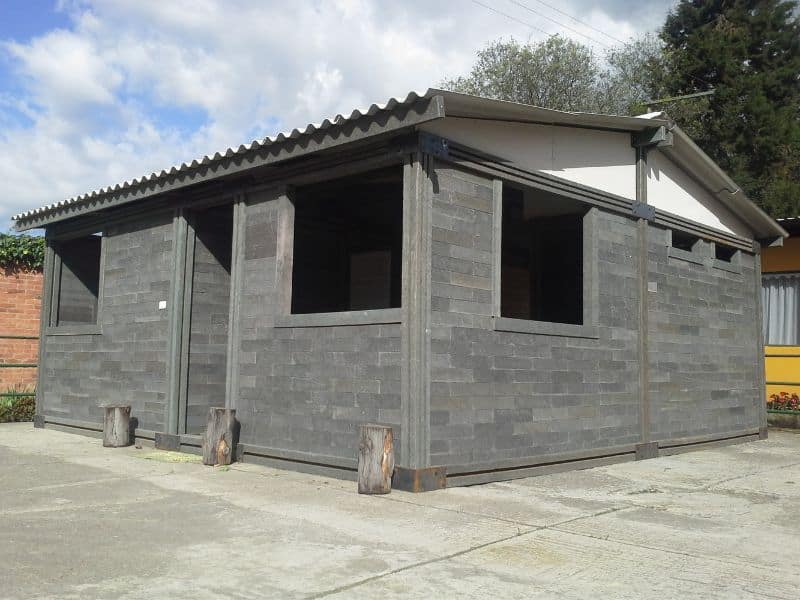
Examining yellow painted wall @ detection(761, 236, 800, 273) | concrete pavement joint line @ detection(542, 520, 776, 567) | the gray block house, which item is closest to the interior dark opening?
the gray block house

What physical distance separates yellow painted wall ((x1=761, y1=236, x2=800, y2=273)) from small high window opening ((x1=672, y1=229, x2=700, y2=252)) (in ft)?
12.9

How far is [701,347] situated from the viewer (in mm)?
11266

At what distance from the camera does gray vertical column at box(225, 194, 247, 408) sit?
29.8 ft

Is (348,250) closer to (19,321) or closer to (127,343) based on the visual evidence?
(127,343)

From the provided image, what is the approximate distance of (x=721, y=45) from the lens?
32.6 metres

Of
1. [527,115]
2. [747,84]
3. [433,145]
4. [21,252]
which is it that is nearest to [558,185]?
[527,115]

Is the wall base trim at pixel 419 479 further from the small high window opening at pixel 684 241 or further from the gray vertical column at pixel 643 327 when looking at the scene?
the small high window opening at pixel 684 241

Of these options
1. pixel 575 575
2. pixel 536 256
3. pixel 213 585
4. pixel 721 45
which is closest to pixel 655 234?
pixel 536 256

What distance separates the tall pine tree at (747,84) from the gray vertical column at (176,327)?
2554cm

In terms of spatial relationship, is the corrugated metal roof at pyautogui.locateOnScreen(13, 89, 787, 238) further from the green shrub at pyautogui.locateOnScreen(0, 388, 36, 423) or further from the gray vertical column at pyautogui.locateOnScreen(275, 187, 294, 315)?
the green shrub at pyautogui.locateOnScreen(0, 388, 36, 423)

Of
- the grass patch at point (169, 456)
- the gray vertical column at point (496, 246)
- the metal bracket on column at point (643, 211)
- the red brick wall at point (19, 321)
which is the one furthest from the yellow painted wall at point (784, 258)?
the red brick wall at point (19, 321)

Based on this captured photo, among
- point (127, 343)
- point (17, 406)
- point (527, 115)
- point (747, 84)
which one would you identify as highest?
point (747, 84)

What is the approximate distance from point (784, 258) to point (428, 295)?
10.1 m

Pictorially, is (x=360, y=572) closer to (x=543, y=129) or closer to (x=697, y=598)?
(x=697, y=598)
